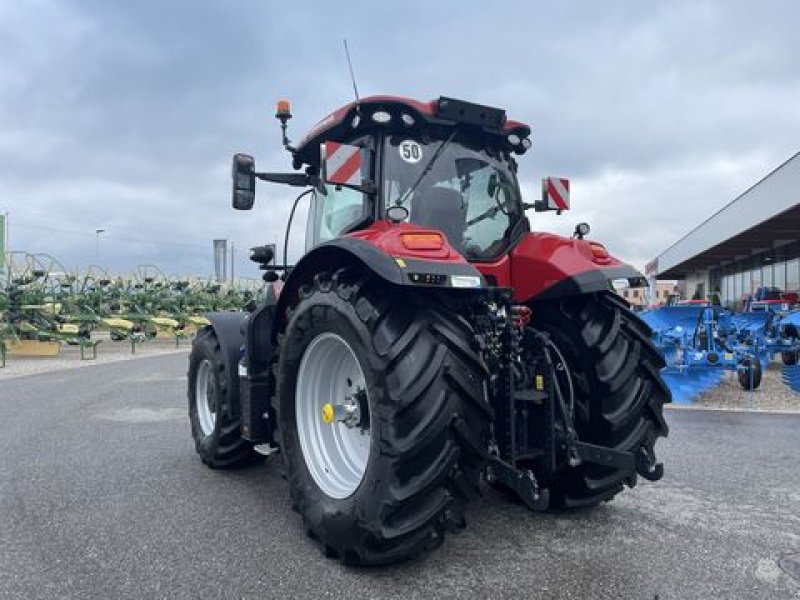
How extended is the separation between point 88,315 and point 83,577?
54.2 feet

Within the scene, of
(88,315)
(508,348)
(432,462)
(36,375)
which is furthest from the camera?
→ (88,315)

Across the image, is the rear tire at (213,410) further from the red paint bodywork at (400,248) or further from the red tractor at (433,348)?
the red paint bodywork at (400,248)

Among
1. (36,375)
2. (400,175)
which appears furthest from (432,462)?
(36,375)

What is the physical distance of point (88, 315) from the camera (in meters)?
17.8

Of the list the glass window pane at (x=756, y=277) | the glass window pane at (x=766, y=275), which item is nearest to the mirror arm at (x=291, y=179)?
the glass window pane at (x=766, y=275)

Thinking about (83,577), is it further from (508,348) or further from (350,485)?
(508,348)

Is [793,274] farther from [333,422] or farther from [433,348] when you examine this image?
[433,348]

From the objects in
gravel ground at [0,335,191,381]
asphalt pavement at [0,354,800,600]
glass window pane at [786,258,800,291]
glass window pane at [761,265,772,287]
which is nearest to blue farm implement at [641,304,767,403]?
asphalt pavement at [0,354,800,600]

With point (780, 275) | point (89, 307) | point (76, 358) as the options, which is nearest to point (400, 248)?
point (76, 358)

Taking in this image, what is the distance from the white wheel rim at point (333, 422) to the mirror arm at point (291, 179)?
4.40 feet

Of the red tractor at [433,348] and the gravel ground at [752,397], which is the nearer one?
the red tractor at [433,348]

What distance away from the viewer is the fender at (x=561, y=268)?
3459 millimetres

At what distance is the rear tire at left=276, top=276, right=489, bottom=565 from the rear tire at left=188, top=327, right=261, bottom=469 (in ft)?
5.61

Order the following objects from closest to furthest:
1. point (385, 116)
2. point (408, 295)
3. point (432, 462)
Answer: point (432, 462) → point (408, 295) → point (385, 116)
